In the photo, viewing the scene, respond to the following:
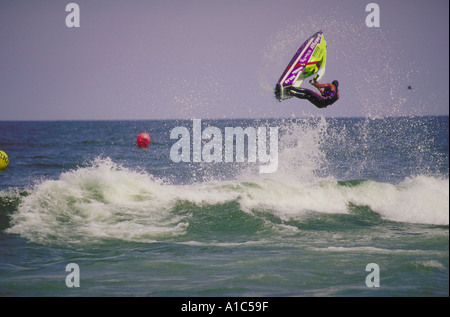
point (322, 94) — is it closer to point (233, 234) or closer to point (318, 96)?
point (318, 96)

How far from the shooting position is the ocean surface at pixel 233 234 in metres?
6.73

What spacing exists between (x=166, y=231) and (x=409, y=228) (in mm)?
5294

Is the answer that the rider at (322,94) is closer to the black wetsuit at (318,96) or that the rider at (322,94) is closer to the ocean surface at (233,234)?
the black wetsuit at (318,96)

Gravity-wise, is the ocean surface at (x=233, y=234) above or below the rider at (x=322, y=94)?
below

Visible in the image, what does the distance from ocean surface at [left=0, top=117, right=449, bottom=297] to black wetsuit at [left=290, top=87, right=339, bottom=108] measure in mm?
2663

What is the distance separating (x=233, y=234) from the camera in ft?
33.7

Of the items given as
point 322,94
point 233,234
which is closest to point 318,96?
point 322,94

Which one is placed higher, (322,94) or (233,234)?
(322,94)

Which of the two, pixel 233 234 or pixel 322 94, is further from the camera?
pixel 233 234

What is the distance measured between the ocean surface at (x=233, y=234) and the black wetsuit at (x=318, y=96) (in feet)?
8.74

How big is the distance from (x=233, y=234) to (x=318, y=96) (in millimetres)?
3564

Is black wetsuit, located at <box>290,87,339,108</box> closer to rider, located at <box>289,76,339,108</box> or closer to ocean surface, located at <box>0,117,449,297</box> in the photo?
rider, located at <box>289,76,339,108</box>

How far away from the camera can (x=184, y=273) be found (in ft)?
24.1

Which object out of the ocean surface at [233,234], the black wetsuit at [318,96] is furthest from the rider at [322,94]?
the ocean surface at [233,234]
